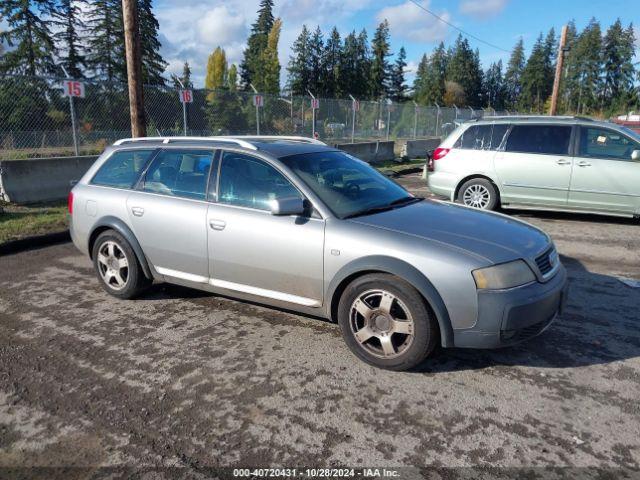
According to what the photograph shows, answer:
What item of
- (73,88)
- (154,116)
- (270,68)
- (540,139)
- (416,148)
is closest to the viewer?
(540,139)

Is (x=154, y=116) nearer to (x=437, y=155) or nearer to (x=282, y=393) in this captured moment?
(x=437, y=155)

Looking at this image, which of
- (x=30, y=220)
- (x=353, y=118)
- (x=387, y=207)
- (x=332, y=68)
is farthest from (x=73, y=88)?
(x=332, y=68)

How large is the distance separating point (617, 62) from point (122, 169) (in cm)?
11605

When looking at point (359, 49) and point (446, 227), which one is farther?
point (359, 49)

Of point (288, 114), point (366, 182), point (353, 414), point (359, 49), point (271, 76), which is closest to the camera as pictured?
point (353, 414)

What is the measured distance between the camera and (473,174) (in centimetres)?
873

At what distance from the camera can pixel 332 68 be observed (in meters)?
89.9

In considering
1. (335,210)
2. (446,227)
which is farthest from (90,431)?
(446,227)

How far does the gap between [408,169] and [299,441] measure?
14.1 metres

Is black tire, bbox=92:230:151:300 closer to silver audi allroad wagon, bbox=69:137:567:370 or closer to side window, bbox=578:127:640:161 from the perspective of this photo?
silver audi allroad wagon, bbox=69:137:567:370

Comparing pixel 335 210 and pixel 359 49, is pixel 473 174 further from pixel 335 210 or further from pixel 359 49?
pixel 359 49

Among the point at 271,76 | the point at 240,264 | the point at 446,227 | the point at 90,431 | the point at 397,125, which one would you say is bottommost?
the point at 90,431

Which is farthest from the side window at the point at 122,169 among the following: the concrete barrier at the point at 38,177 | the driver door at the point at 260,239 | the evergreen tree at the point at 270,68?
the evergreen tree at the point at 270,68

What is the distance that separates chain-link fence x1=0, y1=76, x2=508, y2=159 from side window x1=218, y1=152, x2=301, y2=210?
23.3 ft
